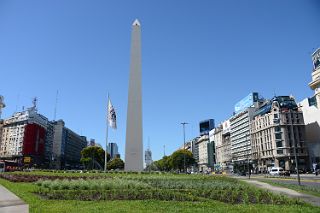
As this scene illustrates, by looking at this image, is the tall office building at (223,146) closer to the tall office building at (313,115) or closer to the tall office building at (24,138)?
the tall office building at (313,115)

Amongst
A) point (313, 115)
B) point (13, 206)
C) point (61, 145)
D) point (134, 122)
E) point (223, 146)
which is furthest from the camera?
point (61, 145)

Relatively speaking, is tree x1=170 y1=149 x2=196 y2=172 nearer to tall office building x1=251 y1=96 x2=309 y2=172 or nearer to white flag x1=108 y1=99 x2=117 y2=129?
tall office building x1=251 y1=96 x2=309 y2=172

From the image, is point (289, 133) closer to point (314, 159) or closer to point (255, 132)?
point (314, 159)

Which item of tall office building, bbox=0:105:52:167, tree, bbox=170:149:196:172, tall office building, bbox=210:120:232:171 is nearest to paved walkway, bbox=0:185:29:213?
tree, bbox=170:149:196:172

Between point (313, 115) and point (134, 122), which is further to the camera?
point (313, 115)

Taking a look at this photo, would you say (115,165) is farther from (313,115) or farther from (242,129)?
(313,115)

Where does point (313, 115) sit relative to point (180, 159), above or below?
above

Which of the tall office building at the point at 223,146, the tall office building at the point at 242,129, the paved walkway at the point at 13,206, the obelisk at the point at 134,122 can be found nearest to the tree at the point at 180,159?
the tall office building at the point at 242,129

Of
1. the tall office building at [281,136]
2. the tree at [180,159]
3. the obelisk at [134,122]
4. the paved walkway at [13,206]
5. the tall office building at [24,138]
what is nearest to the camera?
the paved walkway at [13,206]

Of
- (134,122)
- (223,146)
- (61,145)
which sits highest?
(61,145)

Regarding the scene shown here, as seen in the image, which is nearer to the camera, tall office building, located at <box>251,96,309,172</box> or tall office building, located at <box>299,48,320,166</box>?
tall office building, located at <box>299,48,320,166</box>

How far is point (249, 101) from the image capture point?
13925 cm

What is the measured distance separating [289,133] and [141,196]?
101 meters

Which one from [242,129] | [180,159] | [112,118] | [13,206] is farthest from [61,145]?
[13,206]
